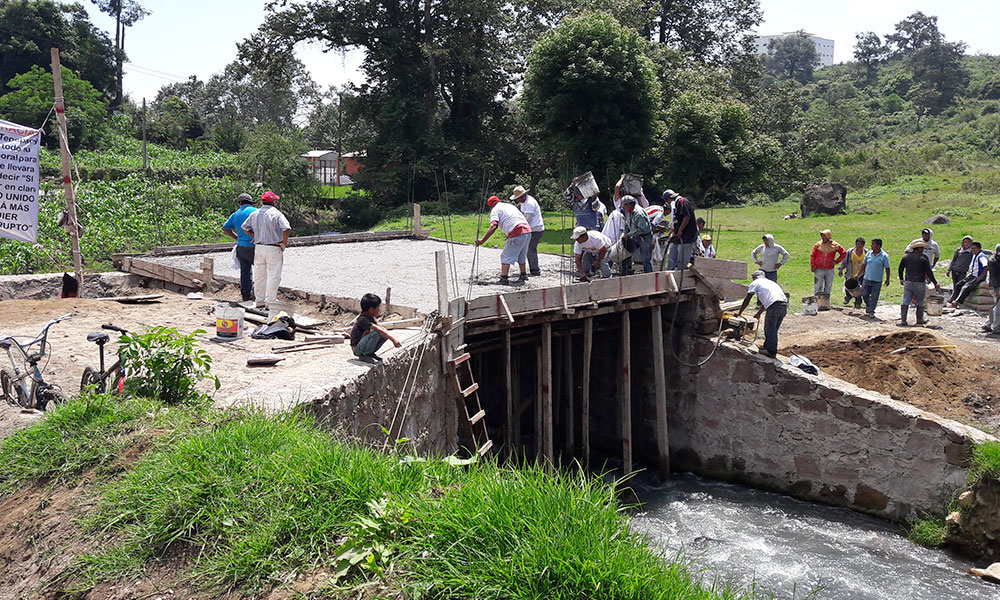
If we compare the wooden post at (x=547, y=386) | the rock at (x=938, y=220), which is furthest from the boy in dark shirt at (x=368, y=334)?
the rock at (x=938, y=220)

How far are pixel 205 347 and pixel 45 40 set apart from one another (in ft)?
156

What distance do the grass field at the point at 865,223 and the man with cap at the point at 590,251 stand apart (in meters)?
5.50

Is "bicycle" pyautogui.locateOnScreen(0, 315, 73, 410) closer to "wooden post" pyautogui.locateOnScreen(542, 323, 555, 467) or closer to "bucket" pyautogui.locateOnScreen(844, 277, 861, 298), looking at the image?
"wooden post" pyautogui.locateOnScreen(542, 323, 555, 467)

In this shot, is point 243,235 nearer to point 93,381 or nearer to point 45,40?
point 93,381

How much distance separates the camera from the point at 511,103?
36.5 metres

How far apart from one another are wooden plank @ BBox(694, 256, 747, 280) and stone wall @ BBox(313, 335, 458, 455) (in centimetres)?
535

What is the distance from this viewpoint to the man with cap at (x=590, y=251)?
1280 cm

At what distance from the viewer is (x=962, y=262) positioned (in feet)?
52.8

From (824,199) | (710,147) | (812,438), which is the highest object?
(710,147)

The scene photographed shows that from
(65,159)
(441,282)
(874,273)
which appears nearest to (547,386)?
(441,282)

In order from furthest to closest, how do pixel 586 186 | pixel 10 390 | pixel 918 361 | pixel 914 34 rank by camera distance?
1. pixel 914 34
2. pixel 586 186
3. pixel 918 361
4. pixel 10 390

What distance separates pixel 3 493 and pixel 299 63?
32.9 metres

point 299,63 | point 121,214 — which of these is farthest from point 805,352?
point 299,63

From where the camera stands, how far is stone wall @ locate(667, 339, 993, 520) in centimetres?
1138
